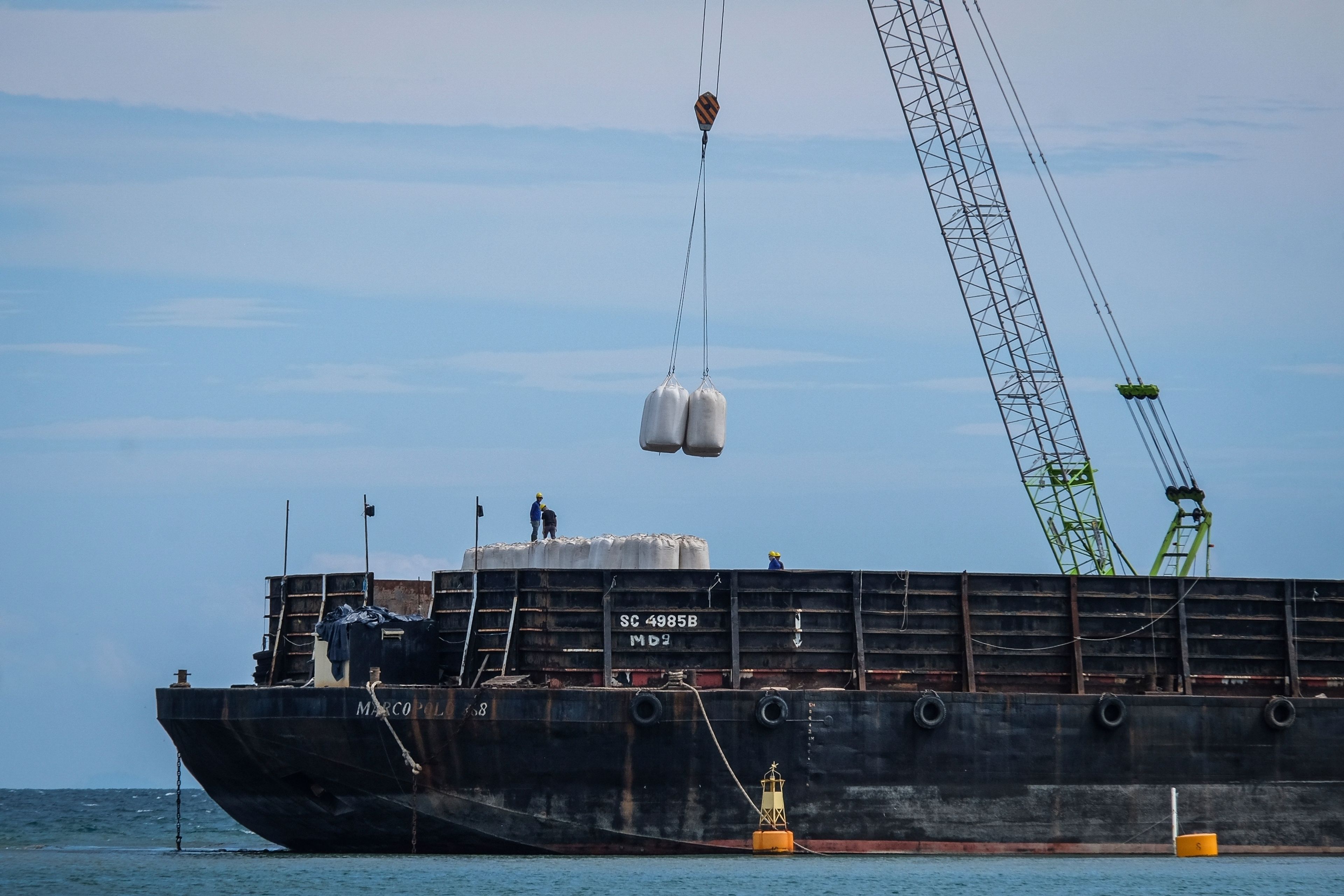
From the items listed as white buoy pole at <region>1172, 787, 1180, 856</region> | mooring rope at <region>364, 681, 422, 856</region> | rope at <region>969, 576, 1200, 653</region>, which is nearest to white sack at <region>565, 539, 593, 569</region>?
mooring rope at <region>364, 681, 422, 856</region>

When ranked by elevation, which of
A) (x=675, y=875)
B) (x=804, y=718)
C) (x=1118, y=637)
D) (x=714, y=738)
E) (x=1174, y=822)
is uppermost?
(x=1118, y=637)

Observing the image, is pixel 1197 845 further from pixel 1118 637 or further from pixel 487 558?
pixel 487 558

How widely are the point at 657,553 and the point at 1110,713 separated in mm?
11592

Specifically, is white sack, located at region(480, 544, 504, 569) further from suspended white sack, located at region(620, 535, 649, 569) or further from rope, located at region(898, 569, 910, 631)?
rope, located at region(898, 569, 910, 631)

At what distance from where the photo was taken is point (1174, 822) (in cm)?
4288

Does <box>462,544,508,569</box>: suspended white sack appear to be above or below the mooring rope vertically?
above

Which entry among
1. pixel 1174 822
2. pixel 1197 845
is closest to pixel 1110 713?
pixel 1174 822

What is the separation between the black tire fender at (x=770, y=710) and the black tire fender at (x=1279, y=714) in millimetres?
12614

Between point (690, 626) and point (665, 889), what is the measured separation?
7.75 meters

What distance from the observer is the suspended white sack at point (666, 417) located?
4784 centimetres

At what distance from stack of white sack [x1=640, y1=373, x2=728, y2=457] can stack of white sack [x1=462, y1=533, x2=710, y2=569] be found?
4.75 m

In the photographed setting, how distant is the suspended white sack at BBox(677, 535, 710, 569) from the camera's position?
43.4m

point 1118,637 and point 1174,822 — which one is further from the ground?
point 1118,637

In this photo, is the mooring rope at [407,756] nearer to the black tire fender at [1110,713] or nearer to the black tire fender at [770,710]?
the black tire fender at [770,710]
